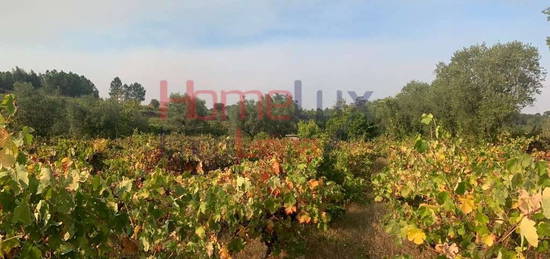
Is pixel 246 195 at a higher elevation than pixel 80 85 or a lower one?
lower

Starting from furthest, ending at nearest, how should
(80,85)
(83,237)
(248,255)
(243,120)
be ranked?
1. (80,85)
2. (243,120)
3. (248,255)
4. (83,237)

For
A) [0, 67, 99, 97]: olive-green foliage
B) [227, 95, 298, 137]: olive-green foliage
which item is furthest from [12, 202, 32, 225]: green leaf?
[0, 67, 99, 97]: olive-green foliage

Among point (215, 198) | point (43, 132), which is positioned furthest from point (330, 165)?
point (43, 132)

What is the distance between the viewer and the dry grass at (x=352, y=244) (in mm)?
4906

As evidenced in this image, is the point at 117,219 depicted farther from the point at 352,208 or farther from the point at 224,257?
the point at 352,208

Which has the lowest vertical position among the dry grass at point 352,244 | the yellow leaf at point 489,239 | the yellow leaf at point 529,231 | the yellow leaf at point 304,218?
the dry grass at point 352,244

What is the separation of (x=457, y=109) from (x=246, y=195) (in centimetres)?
2122

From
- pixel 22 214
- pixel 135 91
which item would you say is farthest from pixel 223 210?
pixel 135 91

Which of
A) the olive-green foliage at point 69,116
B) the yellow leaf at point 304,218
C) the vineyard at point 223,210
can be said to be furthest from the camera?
the olive-green foliage at point 69,116

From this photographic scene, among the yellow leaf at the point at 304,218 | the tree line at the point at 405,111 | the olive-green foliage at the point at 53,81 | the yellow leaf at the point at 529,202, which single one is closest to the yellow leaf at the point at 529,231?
the yellow leaf at the point at 529,202

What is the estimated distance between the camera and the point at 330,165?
887cm

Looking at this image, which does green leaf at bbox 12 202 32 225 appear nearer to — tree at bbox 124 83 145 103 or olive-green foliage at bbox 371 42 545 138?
olive-green foliage at bbox 371 42 545 138

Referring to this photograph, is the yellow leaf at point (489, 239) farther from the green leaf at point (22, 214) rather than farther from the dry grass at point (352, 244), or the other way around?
the dry grass at point (352, 244)

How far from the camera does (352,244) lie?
17.8ft
